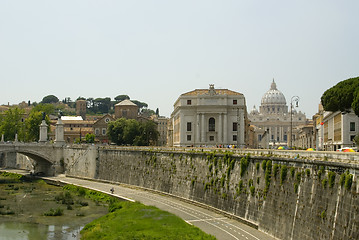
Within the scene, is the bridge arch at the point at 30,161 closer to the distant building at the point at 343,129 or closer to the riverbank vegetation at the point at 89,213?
the riverbank vegetation at the point at 89,213

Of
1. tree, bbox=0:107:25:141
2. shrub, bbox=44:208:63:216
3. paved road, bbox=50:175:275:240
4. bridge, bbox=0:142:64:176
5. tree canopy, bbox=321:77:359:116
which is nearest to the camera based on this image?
paved road, bbox=50:175:275:240

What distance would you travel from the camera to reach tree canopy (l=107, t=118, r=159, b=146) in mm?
97125

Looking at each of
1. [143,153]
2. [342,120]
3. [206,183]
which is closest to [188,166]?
[206,183]

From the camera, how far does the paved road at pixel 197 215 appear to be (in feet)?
103

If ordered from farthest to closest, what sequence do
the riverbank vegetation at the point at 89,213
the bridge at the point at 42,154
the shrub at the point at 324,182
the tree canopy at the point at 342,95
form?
1. the bridge at the point at 42,154
2. the tree canopy at the point at 342,95
3. the riverbank vegetation at the point at 89,213
4. the shrub at the point at 324,182

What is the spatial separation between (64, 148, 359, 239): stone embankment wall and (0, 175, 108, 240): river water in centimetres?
818

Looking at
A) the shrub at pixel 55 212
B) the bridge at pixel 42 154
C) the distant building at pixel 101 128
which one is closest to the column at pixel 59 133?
the bridge at pixel 42 154

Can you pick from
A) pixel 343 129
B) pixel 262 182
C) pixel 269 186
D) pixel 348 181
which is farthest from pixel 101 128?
pixel 348 181

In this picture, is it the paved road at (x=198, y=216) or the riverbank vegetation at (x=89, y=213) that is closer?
the riverbank vegetation at (x=89, y=213)

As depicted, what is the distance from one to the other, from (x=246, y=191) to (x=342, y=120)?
85.0 ft

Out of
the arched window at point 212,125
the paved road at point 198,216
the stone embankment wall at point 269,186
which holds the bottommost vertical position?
the paved road at point 198,216

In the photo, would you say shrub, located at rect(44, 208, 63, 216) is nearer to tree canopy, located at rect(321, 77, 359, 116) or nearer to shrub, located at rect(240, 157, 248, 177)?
shrub, located at rect(240, 157, 248, 177)

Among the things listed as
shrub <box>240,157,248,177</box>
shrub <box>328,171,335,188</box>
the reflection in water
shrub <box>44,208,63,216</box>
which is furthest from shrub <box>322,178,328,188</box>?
shrub <box>44,208,63,216</box>

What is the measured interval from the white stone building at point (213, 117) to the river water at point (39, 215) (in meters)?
24.9
